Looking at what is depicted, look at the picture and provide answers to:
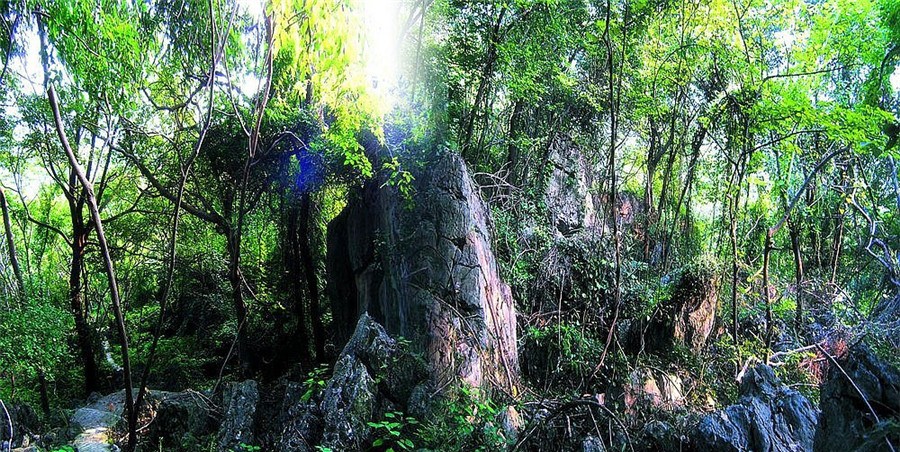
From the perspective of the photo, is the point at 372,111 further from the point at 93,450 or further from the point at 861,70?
the point at 861,70

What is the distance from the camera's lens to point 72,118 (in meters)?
8.43

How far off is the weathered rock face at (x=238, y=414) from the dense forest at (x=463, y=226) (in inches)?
1.3

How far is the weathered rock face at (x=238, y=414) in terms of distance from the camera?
5886mm

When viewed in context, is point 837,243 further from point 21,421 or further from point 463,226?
point 21,421

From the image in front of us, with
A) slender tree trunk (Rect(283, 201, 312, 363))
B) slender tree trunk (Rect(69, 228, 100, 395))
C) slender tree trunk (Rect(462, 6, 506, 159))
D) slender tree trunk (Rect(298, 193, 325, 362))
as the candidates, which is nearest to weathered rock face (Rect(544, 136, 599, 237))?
slender tree trunk (Rect(462, 6, 506, 159))

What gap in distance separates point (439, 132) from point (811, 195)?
7294mm

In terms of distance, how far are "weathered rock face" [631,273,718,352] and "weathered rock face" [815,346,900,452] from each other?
4.01 m

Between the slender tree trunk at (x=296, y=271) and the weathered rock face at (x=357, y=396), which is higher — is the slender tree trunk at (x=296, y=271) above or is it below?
above

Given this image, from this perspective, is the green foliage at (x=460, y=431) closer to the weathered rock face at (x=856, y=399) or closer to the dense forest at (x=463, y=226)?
the dense forest at (x=463, y=226)

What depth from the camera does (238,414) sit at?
6230mm

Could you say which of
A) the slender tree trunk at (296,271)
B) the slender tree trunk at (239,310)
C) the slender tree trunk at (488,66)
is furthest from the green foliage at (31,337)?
the slender tree trunk at (488,66)

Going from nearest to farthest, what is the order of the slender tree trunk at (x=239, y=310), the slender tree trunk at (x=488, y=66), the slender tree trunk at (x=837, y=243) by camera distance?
the slender tree trunk at (x=488, y=66) < the slender tree trunk at (x=239, y=310) < the slender tree trunk at (x=837, y=243)

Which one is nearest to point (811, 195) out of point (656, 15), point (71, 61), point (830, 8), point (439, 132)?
point (830, 8)

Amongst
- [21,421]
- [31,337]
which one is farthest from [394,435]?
[21,421]
